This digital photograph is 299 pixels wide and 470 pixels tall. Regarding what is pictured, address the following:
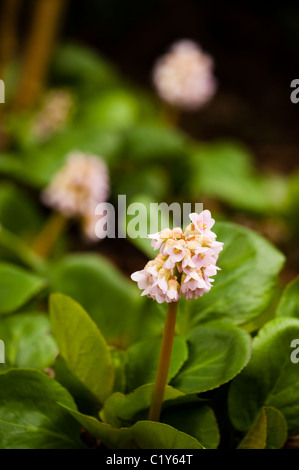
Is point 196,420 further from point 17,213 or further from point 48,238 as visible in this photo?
point 17,213

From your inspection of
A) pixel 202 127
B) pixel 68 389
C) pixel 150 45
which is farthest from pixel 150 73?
pixel 68 389

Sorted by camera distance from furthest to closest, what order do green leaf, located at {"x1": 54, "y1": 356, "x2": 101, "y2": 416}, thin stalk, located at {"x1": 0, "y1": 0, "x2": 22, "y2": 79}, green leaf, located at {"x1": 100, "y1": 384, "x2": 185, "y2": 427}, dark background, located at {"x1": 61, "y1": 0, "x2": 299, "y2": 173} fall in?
dark background, located at {"x1": 61, "y1": 0, "x2": 299, "y2": 173}
thin stalk, located at {"x1": 0, "y1": 0, "x2": 22, "y2": 79}
green leaf, located at {"x1": 54, "y1": 356, "x2": 101, "y2": 416}
green leaf, located at {"x1": 100, "y1": 384, "x2": 185, "y2": 427}

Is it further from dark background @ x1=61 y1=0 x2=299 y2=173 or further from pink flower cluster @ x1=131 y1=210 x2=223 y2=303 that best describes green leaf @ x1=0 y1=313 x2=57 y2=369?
dark background @ x1=61 y1=0 x2=299 y2=173

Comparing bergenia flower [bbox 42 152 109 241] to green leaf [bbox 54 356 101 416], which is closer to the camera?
green leaf [bbox 54 356 101 416]

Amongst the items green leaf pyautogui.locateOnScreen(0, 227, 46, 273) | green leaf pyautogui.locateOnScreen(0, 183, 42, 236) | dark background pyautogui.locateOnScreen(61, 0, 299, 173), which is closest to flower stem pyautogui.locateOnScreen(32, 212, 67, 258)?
green leaf pyautogui.locateOnScreen(0, 183, 42, 236)

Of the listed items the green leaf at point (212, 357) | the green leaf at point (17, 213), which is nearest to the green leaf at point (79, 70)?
the green leaf at point (17, 213)

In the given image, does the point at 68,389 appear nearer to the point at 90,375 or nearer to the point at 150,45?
the point at 90,375

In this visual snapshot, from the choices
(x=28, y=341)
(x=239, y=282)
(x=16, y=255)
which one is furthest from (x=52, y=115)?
(x=239, y=282)
